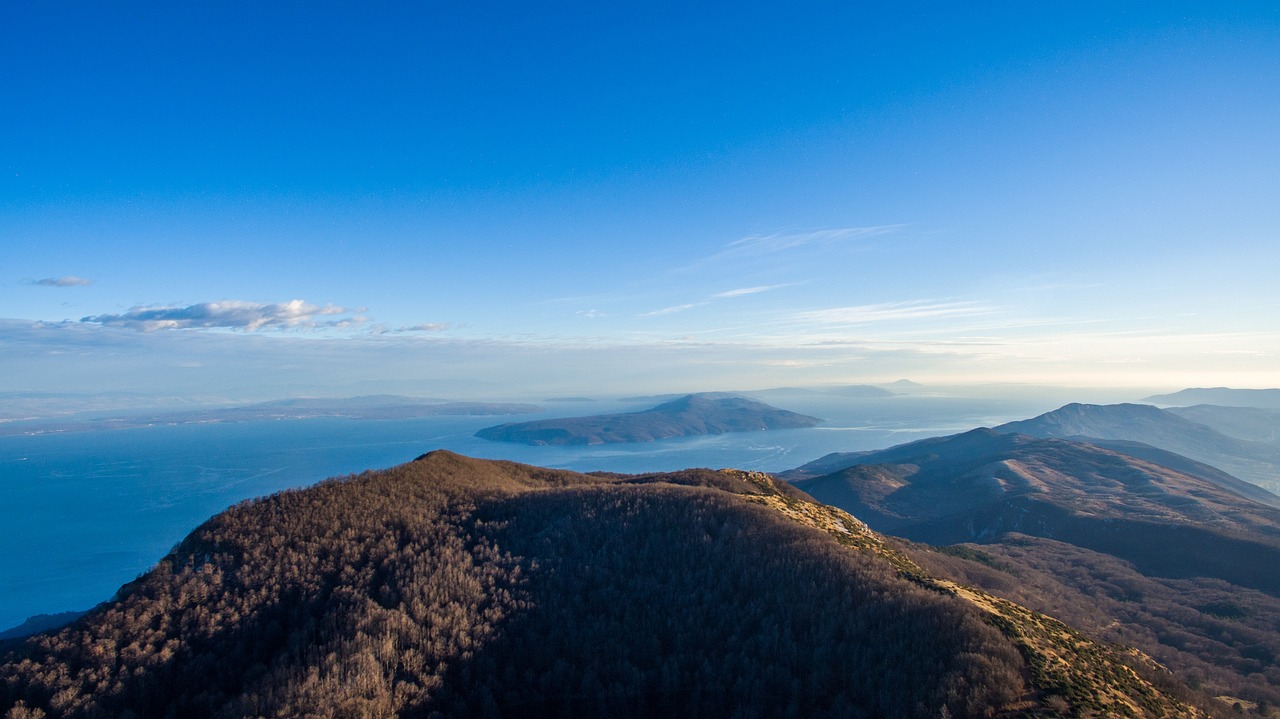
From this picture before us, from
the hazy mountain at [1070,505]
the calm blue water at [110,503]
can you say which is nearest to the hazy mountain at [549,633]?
the hazy mountain at [1070,505]

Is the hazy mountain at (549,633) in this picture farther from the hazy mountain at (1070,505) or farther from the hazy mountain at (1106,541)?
the hazy mountain at (1070,505)

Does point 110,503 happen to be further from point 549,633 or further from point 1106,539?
point 1106,539

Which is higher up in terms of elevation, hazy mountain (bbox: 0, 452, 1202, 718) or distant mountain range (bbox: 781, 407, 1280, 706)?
hazy mountain (bbox: 0, 452, 1202, 718)

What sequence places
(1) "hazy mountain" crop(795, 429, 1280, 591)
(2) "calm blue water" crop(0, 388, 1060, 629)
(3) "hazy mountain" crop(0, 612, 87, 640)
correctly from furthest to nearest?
(2) "calm blue water" crop(0, 388, 1060, 629) → (1) "hazy mountain" crop(795, 429, 1280, 591) → (3) "hazy mountain" crop(0, 612, 87, 640)

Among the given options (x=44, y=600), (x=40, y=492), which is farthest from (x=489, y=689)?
(x=40, y=492)

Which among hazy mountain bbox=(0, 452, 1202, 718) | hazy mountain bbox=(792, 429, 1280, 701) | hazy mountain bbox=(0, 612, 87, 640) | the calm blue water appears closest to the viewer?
hazy mountain bbox=(0, 452, 1202, 718)

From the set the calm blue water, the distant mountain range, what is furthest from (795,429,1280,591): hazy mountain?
the calm blue water

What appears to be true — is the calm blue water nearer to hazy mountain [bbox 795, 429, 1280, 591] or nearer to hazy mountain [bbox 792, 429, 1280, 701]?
hazy mountain [bbox 795, 429, 1280, 591]
